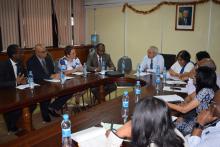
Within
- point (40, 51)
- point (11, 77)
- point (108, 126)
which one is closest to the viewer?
point (108, 126)

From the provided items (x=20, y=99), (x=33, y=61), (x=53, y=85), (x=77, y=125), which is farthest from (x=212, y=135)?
(x=33, y=61)

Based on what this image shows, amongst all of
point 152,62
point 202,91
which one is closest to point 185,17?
point 152,62

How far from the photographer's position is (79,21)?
751 cm

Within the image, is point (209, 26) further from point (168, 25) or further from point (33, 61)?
point (33, 61)

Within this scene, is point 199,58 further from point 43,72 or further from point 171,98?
point 43,72

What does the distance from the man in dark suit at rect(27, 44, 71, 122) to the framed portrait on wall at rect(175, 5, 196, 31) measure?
3347 millimetres

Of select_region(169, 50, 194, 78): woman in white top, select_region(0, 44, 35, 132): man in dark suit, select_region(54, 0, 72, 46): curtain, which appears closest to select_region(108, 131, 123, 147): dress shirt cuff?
select_region(0, 44, 35, 132): man in dark suit

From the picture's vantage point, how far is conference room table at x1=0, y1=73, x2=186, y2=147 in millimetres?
1830

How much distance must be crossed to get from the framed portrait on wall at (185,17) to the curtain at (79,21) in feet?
9.67

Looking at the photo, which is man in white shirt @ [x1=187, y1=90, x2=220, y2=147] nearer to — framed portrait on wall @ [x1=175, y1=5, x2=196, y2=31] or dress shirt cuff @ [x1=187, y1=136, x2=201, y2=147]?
dress shirt cuff @ [x1=187, y1=136, x2=201, y2=147]

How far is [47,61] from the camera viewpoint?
430cm

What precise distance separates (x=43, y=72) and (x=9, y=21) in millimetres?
2427

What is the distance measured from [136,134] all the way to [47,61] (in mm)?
3315

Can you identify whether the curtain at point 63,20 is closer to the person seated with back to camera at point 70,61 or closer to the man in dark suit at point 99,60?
the man in dark suit at point 99,60
